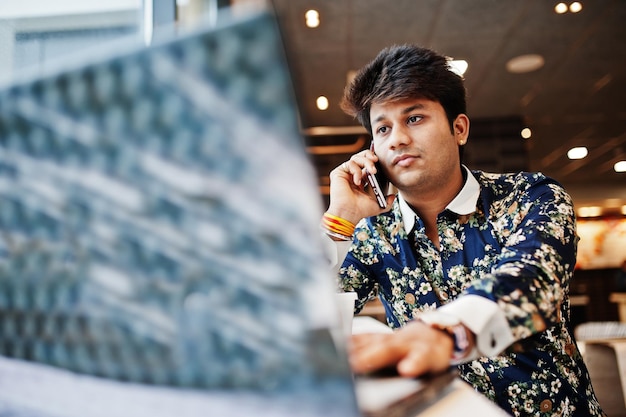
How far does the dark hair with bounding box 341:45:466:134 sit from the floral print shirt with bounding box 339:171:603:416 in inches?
10.5

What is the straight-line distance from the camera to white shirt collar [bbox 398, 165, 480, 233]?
134 cm

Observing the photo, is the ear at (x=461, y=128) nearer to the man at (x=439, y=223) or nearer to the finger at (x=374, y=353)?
the man at (x=439, y=223)

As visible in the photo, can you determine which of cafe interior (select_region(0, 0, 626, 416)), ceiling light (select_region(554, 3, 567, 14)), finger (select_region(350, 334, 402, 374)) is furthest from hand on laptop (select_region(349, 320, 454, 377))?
ceiling light (select_region(554, 3, 567, 14))

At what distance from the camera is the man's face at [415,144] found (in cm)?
137

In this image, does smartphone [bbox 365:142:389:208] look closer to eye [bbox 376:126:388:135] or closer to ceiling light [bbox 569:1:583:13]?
eye [bbox 376:126:388:135]

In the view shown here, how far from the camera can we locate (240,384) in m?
0.29

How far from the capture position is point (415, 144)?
1.38 metres

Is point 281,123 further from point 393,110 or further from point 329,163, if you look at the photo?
point 329,163

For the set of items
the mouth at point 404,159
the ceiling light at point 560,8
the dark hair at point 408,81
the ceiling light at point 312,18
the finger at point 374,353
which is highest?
the ceiling light at point 312,18

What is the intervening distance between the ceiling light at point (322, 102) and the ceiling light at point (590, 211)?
7.18 meters

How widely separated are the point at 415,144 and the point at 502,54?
3685 mm

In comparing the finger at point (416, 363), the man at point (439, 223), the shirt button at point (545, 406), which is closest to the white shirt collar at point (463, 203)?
the man at point (439, 223)

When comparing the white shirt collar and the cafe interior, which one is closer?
the cafe interior

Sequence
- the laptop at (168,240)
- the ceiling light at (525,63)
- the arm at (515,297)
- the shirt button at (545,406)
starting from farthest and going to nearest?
the ceiling light at (525,63), the shirt button at (545,406), the arm at (515,297), the laptop at (168,240)
